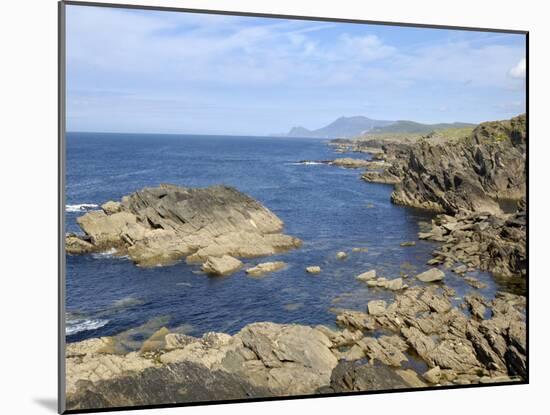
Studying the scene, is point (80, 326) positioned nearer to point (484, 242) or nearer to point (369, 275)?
point (369, 275)

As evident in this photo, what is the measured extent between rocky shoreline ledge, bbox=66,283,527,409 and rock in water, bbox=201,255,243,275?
1237 millimetres

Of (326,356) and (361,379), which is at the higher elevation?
(326,356)

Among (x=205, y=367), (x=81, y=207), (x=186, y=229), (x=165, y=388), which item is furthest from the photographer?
(x=186, y=229)

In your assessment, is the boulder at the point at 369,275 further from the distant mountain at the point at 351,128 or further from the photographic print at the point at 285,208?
the distant mountain at the point at 351,128

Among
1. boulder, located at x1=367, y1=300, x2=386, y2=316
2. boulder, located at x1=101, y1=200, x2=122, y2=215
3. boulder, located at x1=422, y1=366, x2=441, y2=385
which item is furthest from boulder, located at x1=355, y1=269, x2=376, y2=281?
boulder, located at x1=101, y1=200, x2=122, y2=215

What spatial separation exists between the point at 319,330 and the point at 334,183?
3051 mm

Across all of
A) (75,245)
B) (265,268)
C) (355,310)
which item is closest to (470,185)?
(355,310)

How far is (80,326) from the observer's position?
11430 millimetres

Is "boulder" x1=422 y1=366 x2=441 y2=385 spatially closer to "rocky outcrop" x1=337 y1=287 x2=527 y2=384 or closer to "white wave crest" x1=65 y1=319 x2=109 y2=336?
"rocky outcrop" x1=337 y1=287 x2=527 y2=384

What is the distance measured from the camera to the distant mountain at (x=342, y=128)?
531 inches

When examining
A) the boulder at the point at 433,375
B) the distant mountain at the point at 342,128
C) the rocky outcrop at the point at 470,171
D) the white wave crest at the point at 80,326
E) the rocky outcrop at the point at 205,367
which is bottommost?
the boulder at the point at 433,375

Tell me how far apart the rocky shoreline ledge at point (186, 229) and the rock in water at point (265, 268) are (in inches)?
9.5

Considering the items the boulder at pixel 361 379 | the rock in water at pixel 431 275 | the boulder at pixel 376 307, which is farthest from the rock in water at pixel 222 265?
the rock in water at pixel 431 275

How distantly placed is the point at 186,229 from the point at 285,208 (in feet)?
9.14
